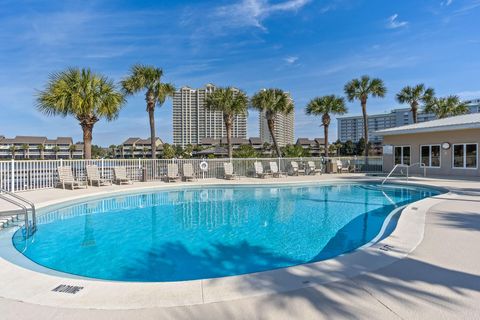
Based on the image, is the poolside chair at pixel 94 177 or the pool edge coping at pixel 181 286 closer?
the pool edge coping at pixel 181 286

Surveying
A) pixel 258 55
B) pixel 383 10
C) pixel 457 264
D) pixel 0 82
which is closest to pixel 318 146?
pixel 258 55

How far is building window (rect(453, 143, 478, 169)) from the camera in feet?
51.6

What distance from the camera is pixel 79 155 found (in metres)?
92.6

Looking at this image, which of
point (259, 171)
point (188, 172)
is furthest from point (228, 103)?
point (188, 172)

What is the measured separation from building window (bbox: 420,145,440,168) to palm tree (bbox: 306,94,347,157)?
284 inches

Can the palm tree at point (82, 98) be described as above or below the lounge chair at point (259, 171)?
above

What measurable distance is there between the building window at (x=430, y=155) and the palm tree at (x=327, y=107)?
7.22 m

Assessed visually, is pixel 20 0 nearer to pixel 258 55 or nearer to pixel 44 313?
pixel 44 313

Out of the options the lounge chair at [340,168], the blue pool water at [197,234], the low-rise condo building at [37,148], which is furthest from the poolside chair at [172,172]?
the low-rise condo building at [37,148]

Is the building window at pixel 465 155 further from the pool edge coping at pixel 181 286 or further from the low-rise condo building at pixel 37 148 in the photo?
the low-rise condo building at pixel 37 148

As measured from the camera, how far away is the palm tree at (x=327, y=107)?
76.5ft

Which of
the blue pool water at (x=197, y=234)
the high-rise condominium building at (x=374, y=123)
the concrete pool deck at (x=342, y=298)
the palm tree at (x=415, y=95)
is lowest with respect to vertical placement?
the blue pool water at (x=197, y=234)

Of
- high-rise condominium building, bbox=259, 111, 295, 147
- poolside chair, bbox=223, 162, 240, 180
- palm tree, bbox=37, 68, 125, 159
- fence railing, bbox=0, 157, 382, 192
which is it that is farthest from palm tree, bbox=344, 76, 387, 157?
high-rise condominium building, bbox=259, 111, 295, 147

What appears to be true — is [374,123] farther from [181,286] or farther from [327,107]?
[181,286]
